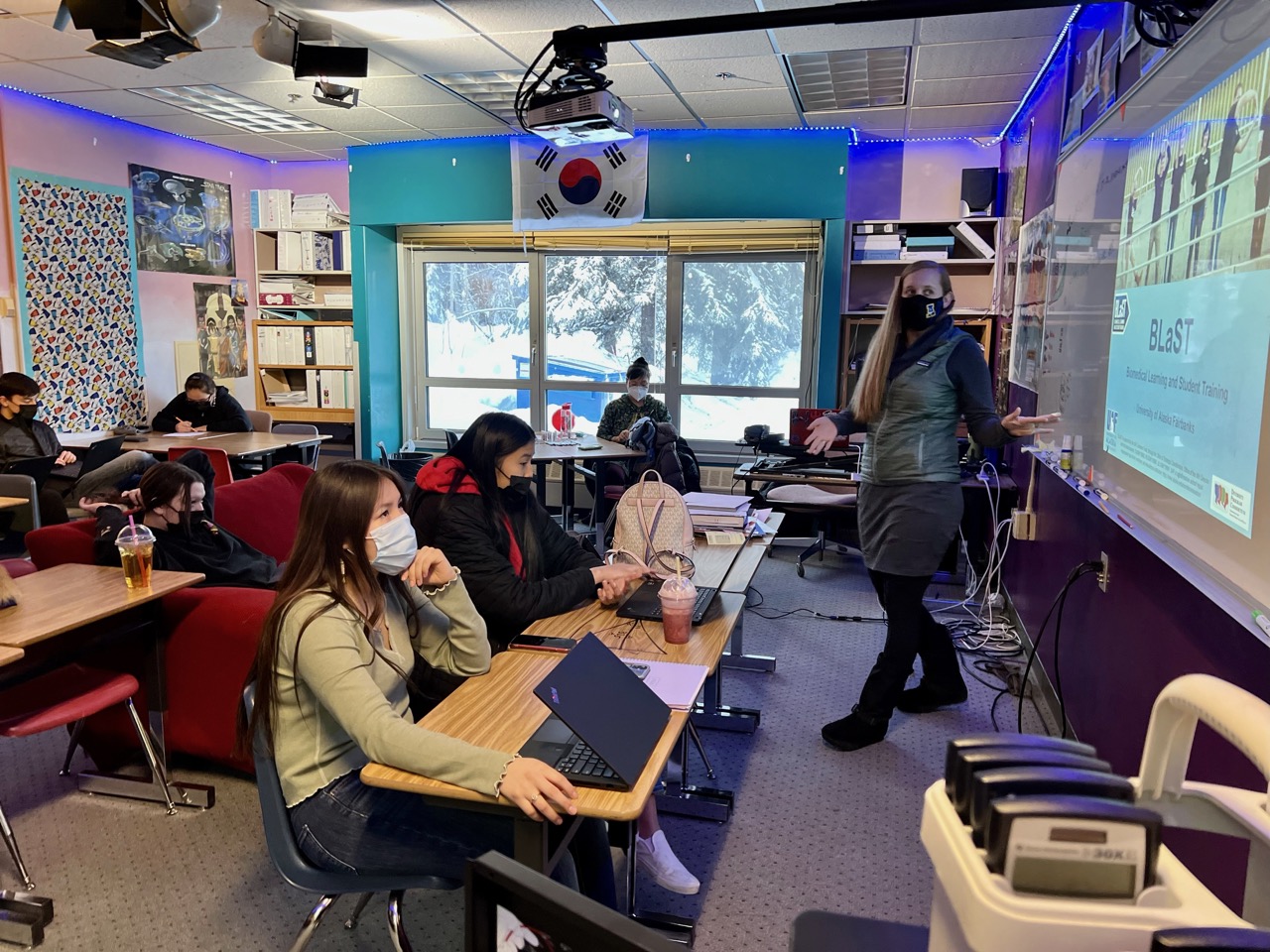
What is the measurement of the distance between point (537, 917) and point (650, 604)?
5.62 ft

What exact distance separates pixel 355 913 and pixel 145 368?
19.1ft

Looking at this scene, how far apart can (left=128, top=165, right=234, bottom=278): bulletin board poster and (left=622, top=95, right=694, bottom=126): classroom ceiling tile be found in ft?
12.0

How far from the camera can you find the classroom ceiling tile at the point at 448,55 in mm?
4480

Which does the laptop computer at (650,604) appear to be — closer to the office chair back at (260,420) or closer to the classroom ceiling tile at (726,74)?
the classroom ceiling tile at (726,74)

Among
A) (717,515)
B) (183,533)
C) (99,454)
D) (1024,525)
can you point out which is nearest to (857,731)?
(717,515)

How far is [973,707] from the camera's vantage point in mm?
3586

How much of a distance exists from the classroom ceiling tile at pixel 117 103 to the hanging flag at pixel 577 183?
2352 mm

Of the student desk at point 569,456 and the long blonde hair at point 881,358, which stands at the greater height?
the long blonde hair at point 881,358

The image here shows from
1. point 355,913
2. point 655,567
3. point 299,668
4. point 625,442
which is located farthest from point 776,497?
point 299,668

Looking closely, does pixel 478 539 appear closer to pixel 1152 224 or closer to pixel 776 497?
pixel 1152 224

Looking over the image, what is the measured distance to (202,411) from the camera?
6.49 meters

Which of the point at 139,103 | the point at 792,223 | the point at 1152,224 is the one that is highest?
the point at 139,103

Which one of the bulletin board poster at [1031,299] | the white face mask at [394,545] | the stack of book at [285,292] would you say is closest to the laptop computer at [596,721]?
the white face mask at [394,545]

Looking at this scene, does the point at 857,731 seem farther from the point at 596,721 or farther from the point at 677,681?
the point at 596,721
